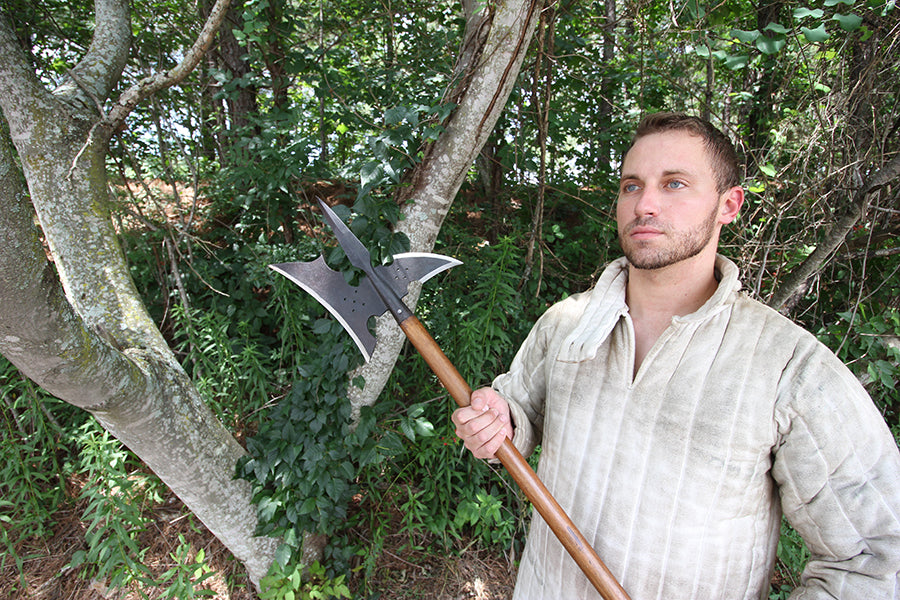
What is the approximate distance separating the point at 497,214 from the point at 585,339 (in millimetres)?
3021

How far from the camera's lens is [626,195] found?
4.54 feet

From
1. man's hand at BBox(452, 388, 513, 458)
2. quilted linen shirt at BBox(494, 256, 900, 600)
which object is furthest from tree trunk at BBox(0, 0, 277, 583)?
quilted linen shirt at BBox(494, 256, 900, 600)

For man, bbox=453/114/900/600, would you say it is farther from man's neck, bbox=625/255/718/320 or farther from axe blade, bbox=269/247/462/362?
axe blade, bbox=269/247/462/362

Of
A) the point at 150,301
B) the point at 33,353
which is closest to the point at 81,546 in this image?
the point at 150,301

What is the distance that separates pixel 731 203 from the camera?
136 cm

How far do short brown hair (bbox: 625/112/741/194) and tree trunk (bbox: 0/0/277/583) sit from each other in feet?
6.39

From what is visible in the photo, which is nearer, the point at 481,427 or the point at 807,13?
the point at 481,427

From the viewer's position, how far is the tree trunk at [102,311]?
1620 mm

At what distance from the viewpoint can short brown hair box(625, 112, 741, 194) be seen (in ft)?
4.35

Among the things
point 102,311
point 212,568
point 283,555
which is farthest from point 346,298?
point 212,568

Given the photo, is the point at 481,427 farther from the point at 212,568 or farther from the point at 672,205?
the point at 212,568

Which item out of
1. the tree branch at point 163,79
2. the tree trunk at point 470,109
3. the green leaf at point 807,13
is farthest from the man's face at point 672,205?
the tree branch at point 163,79

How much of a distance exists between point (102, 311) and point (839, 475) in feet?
8.97

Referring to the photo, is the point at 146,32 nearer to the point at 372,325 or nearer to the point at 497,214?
the point at 497,214
